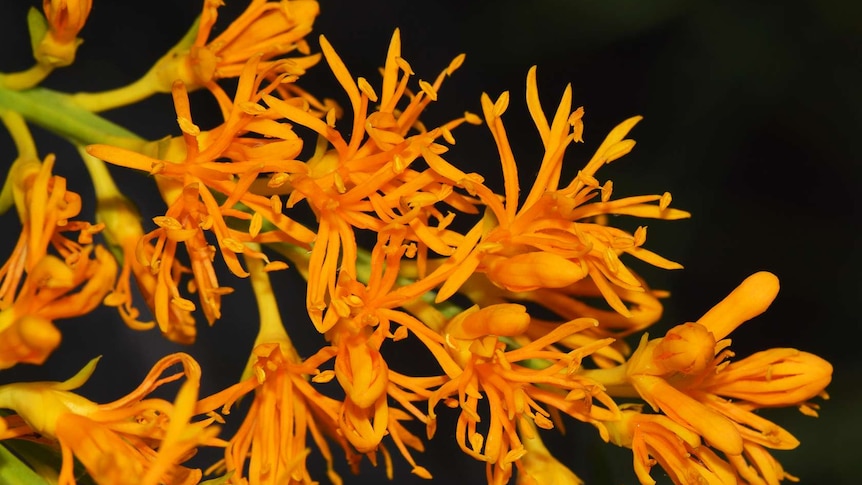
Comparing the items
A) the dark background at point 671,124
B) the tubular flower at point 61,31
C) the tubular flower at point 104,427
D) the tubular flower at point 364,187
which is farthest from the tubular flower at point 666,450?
the dark background at point 671,124

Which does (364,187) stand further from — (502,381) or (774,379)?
(774,379)

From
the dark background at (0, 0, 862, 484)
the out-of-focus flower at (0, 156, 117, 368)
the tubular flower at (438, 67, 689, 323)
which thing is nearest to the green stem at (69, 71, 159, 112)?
the out-of-focus flower at (0, 156, 117, 368)

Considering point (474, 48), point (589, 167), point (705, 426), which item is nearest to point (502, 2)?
point (474, 48)

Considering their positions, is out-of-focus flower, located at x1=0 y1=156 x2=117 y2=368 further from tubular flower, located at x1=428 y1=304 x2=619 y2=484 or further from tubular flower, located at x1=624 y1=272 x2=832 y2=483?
tubular flower, located at x1=624 y1=272 x2=832 y2=483

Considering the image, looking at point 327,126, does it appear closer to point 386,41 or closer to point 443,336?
point 443,336

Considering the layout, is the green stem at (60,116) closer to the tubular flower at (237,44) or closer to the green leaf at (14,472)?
the tubular flower at (237,44)
